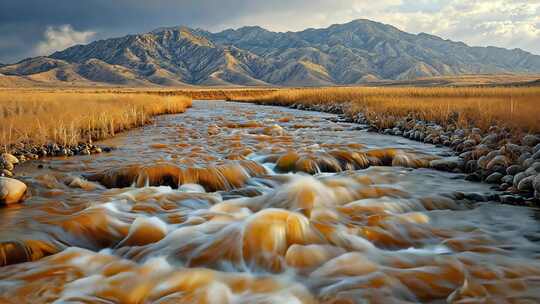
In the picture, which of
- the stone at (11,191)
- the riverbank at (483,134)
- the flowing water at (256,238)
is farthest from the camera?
the riverbank at (483,134)

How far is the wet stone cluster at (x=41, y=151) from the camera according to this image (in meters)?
8.79

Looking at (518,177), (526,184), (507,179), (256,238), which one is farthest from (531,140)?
(256,238)

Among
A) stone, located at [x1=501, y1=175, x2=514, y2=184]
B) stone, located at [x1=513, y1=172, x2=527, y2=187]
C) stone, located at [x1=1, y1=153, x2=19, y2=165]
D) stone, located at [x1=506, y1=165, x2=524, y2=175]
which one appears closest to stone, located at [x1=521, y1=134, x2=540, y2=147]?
stone, located at [x1=506, y1=165, x2=524, y2=175]

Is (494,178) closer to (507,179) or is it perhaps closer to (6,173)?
(507,179)

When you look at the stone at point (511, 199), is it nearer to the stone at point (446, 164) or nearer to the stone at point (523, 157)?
the stone at point (523, 157)

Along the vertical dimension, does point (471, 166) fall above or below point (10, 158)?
below

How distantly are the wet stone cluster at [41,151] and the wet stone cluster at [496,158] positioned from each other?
322 inches

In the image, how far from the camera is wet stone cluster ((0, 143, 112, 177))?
8795 millimetres

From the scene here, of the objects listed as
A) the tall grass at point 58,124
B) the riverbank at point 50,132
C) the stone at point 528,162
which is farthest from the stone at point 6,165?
the stone at point 528,162

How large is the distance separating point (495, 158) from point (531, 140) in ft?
4.55

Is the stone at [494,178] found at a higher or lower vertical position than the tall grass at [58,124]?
lower

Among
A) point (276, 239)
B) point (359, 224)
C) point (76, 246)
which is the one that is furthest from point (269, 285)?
point (76, 246)

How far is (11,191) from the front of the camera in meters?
5.96

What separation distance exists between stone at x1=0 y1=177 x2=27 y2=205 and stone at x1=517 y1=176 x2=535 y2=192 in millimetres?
7710
